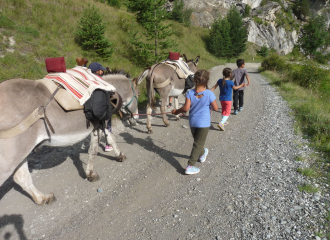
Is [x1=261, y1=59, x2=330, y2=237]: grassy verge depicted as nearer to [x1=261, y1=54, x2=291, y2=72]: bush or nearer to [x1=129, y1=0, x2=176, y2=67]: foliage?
[x1=261, y1=54, x2=291, y2=72]: bush

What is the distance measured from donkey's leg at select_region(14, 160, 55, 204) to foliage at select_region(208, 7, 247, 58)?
33.7m

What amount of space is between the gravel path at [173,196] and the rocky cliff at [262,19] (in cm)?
4839

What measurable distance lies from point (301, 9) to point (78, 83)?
81.0 m

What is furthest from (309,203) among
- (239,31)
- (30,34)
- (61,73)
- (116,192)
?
(239,31)

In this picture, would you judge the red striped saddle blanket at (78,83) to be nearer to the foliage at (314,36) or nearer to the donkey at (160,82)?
the donkey at (160,82)

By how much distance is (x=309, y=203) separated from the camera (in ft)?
9.80

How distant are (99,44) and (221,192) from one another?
11.2 m

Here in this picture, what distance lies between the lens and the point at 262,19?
53.3 metres

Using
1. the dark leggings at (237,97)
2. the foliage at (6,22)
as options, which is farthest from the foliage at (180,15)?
the dark leggings at (237,97)

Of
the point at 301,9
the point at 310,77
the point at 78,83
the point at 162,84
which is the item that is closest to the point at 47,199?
the point at 78,83

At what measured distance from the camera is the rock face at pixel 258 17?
4819 cm

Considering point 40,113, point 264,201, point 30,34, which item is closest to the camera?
point 40,113

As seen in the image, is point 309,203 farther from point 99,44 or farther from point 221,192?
point 99,44

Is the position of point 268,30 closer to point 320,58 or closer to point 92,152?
point 320,58
